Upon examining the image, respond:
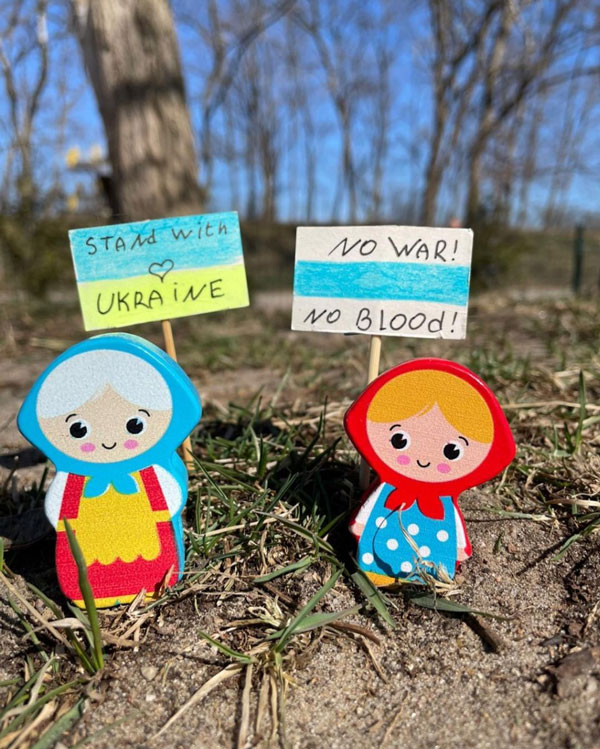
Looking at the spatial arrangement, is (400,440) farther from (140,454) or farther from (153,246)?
(153,246)

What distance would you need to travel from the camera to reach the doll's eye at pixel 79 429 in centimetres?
130

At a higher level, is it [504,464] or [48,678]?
[504,464]

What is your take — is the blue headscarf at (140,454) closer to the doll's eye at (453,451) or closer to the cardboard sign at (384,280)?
the cardboard sign at (384,280)

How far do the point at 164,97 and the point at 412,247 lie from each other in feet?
12.9

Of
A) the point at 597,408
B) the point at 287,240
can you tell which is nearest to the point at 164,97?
the point at 287,240

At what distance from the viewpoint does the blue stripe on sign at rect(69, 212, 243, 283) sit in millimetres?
1583

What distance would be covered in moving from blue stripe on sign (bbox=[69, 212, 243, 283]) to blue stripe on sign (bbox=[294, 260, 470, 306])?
0.26 metres

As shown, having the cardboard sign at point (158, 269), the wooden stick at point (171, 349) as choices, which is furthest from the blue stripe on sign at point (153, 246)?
the wooden stick at point (171, 349)

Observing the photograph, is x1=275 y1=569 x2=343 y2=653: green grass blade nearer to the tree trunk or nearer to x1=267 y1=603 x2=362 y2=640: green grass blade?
x1=267 y1=603 x2=362 y2=640: green grass blade

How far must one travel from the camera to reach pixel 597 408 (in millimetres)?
1979

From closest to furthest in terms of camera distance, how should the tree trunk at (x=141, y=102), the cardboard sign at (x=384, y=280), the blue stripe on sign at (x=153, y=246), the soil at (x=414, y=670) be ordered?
1. the soil at (x=414, y=670)
2. the cardboard sign at (x=384, y=280)
3. the blue stripe on sign at (x=153, y=246)
4. the tree trunk at (x=141, y=102)

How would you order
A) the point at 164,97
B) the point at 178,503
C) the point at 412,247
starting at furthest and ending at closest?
the point at 164,97 → the point at 412,247 → the point at 178,503

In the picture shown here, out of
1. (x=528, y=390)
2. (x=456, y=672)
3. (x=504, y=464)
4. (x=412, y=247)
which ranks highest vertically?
(x=412, y=247)

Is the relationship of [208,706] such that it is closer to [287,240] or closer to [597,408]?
[597,408]
